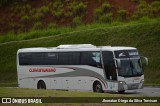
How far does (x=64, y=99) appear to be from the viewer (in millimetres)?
19766

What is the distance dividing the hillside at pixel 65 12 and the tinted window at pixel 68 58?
24.9 metres

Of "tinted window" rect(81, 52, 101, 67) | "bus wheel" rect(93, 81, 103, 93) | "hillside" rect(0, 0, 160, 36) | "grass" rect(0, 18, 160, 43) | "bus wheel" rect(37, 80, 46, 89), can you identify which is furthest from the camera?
"hillside" rect(0, 0, 160, 36)

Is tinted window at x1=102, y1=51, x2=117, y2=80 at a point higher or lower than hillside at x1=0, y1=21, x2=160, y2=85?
lower

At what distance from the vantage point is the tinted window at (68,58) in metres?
33.7

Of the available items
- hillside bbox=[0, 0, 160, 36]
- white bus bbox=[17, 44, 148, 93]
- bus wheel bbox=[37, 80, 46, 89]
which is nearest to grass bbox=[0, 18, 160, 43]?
hillside bbox=[0, 0, 160, 36]

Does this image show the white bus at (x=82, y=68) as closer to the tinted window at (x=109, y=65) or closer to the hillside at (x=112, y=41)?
the tinted window at (x=109, y=65)

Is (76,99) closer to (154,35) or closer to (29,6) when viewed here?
(154,35)

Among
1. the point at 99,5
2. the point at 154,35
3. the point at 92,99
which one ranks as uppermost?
the point at 99,5

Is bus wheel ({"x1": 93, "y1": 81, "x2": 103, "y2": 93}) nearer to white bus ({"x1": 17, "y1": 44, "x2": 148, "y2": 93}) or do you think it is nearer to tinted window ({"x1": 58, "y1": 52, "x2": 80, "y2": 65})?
white bus ({"x1": 17, "y1": 44, "x2": 148, "y2": 93})

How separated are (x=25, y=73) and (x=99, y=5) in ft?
88.7

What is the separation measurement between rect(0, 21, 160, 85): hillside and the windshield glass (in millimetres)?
9495

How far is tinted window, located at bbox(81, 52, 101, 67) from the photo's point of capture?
32031 mm

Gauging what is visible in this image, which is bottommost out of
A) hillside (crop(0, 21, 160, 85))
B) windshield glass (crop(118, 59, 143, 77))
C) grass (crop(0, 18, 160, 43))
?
windshield glass (crop(118, 59, 143, 77))

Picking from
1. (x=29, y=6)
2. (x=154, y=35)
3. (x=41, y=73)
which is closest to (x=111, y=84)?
(x=41, y=73)
